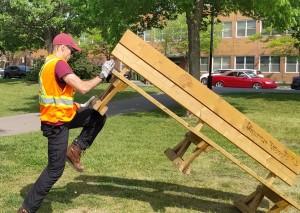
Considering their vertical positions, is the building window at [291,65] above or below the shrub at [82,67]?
below

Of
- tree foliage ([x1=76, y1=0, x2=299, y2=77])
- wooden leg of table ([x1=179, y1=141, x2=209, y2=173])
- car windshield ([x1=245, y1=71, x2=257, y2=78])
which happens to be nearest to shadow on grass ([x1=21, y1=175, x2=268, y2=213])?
wooden leg of table ([x1=179, y1=141, x2=209, y2=173])

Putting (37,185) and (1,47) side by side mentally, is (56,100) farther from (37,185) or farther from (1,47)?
(1,47)

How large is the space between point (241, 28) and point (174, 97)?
203ft

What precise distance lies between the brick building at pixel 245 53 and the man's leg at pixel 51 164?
55637mm

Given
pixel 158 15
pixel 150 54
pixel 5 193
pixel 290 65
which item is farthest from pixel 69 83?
pixel 290 65

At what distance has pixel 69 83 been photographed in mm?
5535

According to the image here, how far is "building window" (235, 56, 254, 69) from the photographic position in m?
65.4

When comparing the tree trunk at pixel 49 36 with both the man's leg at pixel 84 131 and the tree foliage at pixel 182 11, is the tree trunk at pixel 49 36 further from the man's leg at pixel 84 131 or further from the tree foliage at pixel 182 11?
the man's leg at pixel 84 131

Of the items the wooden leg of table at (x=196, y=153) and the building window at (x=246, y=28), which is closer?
the wooden leg of table at (x=196, y=153)

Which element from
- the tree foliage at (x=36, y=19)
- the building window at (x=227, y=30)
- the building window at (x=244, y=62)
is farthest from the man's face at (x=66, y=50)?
the building window at (x=227, y=30)

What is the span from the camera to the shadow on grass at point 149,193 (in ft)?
22.2

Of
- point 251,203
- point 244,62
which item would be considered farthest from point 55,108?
point 244,62

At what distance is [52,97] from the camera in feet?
18.6

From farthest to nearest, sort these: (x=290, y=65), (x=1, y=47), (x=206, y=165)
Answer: (x=290, y=65), (x=1, y=47), (x=206, y=165)
